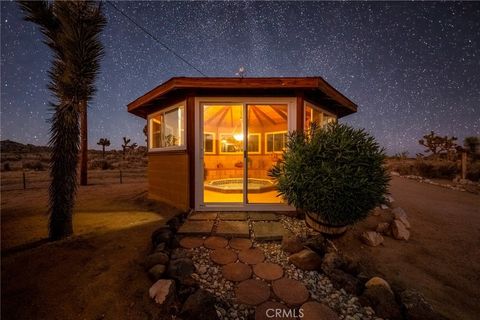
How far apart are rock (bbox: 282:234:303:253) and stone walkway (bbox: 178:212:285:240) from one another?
298 mm

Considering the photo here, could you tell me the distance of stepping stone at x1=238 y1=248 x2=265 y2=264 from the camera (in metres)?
3.24

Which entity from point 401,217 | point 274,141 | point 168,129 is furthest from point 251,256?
point 274,141

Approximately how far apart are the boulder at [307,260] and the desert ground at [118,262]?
1.13 m

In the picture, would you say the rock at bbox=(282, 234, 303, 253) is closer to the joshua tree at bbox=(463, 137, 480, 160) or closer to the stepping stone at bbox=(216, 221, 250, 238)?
the stepping stone at bbox=(216, 221, 250, 238)

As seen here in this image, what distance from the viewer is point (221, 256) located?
10.8ft

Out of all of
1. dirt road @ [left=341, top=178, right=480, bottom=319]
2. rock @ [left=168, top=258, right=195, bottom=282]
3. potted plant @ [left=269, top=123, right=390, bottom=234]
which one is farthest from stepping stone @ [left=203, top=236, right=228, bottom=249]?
dirt road @ [left=341, top=178, right=480, bottom=319]

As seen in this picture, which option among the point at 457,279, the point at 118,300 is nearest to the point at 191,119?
the point at 118,300

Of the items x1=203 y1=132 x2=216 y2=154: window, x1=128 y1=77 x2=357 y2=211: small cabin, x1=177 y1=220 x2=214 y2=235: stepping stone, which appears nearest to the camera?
x1=177 y1=220 x2=214 y2=235: stepping stone

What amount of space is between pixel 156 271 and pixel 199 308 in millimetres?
853

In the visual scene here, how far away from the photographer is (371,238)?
4.21 metres

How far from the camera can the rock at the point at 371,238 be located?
13.7 ft

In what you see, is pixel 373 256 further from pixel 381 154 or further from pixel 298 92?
pixel 298 92

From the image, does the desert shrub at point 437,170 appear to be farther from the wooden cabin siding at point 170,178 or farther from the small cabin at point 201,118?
the wooden cabin siding at point 170,178

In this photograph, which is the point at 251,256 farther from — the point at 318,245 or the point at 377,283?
the point at 377,283
